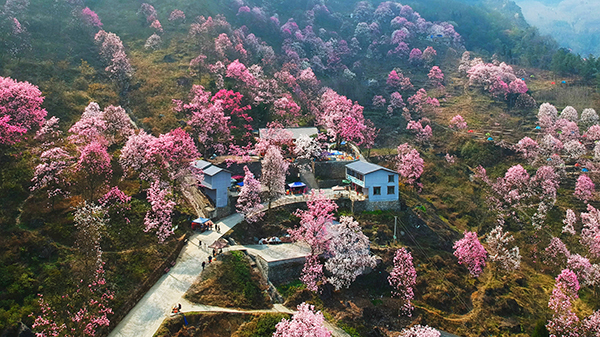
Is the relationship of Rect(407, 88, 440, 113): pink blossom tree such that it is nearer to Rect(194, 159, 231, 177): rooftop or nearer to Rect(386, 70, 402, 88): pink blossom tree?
Rect(386, 70, 402, 88): pink blossom tree

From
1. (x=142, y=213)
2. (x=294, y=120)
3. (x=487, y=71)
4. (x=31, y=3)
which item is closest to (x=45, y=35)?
(x=31, y=3)

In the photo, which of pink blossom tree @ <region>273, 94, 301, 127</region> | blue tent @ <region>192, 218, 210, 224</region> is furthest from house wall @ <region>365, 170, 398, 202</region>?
pink blossom tree @ <region>273, 94, 301, 127</region>

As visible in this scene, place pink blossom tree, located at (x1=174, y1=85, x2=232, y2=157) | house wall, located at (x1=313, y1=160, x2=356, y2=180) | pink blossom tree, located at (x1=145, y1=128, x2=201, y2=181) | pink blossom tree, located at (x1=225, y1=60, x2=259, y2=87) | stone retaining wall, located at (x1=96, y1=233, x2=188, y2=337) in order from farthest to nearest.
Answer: pink blossom tree, located at (x1=225, y1=60, x2=259, y2=87)
house wall, located at (x1=313, y1=160, x2=356, y2=180)
pink blossom tree, located at (x1=174, y1=85, x2=232, y2=157)
pink blossom tree, located at (x1=145, y1=128, x2=201, y2=181)
stone retaining wall, located at (x1=96, y1=233, x2=188, y2=337)

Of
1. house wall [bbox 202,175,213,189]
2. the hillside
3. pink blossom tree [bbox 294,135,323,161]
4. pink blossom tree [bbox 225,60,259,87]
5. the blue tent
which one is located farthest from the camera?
pink blossom tree [bbox 225,60,259,87]

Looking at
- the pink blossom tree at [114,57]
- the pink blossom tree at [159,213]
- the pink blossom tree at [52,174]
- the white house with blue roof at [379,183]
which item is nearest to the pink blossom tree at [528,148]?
the white house with blue roof at [379,183]

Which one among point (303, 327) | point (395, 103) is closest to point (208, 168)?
point (303, 327)

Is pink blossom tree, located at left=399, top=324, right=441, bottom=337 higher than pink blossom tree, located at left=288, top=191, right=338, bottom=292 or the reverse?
the reverse
